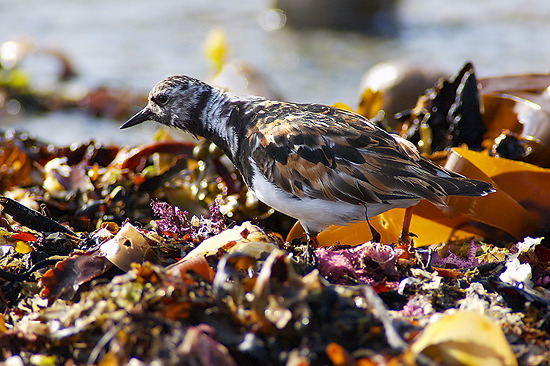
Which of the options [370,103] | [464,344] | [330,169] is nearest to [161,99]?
[330,169]

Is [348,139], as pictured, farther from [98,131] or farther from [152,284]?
[98,131]

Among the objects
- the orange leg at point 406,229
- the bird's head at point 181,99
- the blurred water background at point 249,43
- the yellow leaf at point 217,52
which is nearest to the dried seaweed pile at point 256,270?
the orange leg at point 406,229

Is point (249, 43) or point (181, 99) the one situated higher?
point (181, 99)

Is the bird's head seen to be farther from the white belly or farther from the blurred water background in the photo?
the blurred water background

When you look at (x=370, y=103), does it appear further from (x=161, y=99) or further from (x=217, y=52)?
(x=217, y=52)

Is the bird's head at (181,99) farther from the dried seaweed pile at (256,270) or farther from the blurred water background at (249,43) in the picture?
the blurred water background at (249,43)

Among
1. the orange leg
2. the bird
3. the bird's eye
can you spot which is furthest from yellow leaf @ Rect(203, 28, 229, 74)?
the orange leg

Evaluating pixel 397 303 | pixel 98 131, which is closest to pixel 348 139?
pixel 397 303
